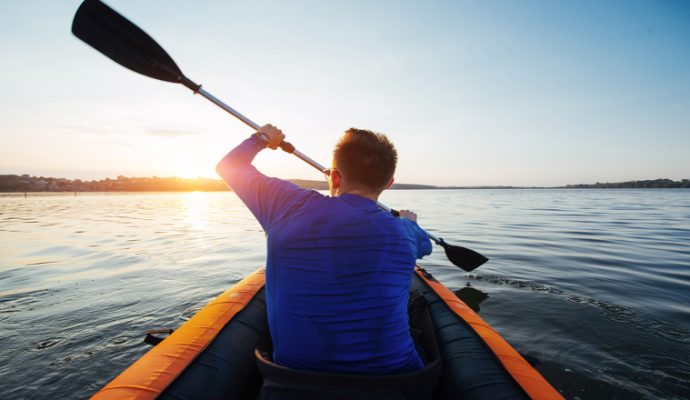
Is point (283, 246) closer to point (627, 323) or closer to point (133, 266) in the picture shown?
point (627, 323)

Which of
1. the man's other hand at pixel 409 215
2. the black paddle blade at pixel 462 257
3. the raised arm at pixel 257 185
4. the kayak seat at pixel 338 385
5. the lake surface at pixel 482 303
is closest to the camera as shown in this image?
the kayak seat at pixel 338 385

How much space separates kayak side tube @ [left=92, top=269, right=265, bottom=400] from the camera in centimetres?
193

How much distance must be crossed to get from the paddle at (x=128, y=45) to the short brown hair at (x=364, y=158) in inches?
50.3

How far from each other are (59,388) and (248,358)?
246cm

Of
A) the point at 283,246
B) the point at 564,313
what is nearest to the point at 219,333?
the point at 283,246

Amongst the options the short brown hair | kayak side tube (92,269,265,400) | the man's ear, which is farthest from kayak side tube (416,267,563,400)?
kayak side tube (92,269,265,400)

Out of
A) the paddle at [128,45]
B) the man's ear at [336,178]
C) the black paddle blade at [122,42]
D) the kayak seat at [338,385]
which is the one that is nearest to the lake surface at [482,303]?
the kayak seat at [338,385]

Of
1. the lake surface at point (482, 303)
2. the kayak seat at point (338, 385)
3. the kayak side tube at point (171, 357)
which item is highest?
the kayak seat at point (338, 385)

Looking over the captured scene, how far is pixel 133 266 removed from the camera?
8.27 metres

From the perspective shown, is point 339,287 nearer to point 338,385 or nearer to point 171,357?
point 338,385

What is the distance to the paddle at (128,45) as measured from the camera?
3.19 m

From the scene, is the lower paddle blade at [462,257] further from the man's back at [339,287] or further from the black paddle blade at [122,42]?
the black paddle blade at [122,42]

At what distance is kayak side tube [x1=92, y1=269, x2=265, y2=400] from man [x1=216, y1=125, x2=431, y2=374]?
870 mm

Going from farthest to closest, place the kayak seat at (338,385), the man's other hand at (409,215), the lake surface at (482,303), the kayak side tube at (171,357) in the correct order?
the lake surface at (482,303) < the man's other hand at (409,215) < the kayak side tube at (171,357) < the kayak seat at (338,385)
